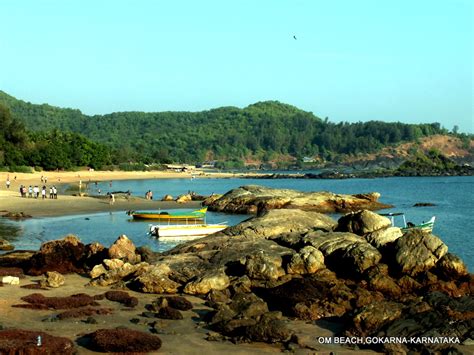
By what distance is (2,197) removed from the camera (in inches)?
2562

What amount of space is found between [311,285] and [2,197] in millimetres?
50398

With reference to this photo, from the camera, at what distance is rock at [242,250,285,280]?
2330 cm

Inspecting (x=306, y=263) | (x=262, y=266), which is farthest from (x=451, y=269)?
(x=262, y=266)

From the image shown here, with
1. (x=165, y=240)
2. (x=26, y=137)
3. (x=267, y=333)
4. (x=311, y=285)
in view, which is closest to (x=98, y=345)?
(x=267, y=333)

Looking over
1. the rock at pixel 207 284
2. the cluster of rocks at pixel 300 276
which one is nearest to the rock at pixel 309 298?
the cluster of rocks at pixel 300 276

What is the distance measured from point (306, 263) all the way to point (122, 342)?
921 centimetres

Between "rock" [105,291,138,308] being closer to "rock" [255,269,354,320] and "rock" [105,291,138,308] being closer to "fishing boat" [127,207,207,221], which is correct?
"rock" [255,269,354,320]

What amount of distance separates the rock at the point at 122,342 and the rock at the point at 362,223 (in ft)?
42.5

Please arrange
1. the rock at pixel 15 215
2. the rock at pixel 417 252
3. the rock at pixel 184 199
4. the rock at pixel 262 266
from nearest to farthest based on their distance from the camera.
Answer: the rock at pixel 417 252 < the rock at pixel 262 266 < the rock at pixel 15 215 < the rock at pixel 184 199

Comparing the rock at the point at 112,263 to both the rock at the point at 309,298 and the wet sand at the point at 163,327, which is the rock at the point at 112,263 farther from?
the rock at the point at 309,298

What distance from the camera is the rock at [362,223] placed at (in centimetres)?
2747

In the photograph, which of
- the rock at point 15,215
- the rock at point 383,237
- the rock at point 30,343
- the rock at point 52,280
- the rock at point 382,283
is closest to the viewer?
the rock at point 30,343

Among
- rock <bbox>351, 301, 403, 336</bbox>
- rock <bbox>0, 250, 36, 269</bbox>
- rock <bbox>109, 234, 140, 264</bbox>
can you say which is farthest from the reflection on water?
rock <bbox>351, 301, 403, 336</bbox>

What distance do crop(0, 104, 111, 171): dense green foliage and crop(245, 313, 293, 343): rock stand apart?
95494 mm
